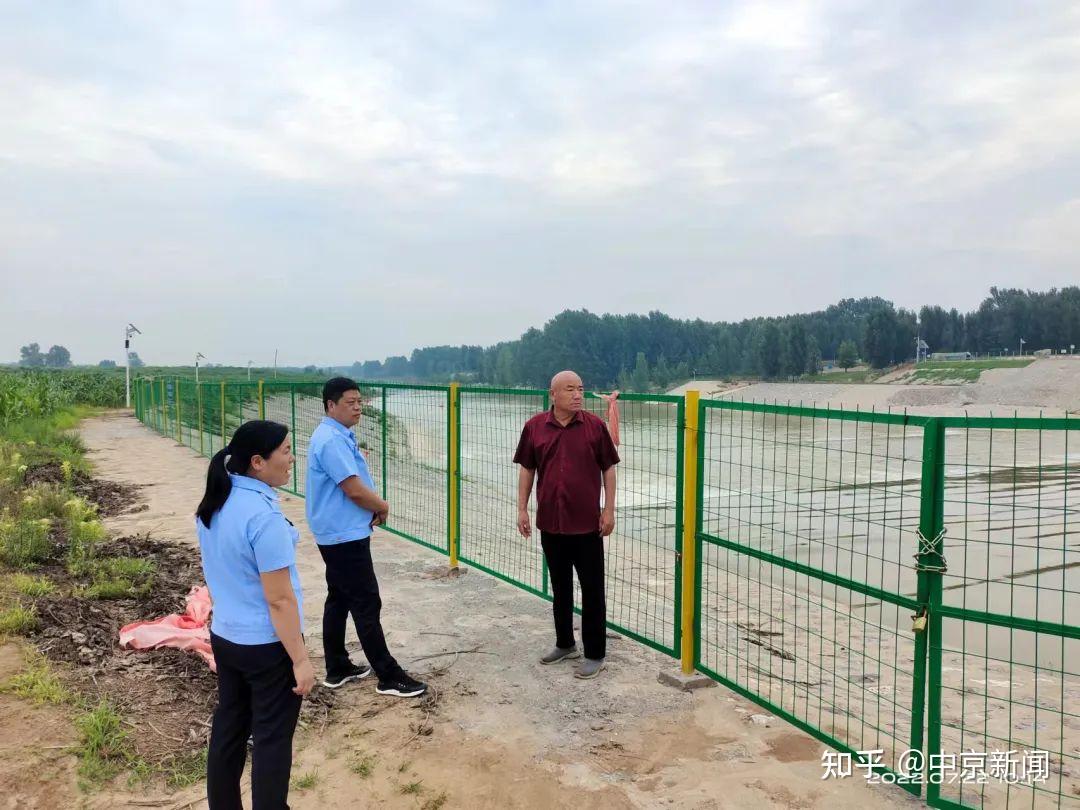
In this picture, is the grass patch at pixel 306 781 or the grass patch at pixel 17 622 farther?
the grass patch at pixel 17 622

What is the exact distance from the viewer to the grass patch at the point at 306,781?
3.42 meters

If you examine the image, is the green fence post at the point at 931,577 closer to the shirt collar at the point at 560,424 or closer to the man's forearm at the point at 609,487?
the man's forearm at the point at 609,487

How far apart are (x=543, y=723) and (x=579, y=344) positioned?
109m

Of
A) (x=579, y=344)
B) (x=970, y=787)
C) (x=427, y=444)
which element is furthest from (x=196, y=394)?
(x=579, y=344)

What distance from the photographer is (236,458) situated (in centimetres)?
259

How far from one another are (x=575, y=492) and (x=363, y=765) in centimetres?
184

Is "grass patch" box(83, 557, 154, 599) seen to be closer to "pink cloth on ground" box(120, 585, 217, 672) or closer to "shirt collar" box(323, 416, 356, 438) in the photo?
"pink cloth on ground" box(120, 585, 217, 672)

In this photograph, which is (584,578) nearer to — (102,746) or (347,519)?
(347,519)

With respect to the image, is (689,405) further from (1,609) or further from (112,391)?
(112,391)

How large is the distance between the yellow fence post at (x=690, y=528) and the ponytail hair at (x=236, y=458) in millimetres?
2574

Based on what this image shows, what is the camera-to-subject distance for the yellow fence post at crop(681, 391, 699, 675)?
4.50 meters

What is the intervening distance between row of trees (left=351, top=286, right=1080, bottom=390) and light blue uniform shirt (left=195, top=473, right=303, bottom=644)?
266 ft

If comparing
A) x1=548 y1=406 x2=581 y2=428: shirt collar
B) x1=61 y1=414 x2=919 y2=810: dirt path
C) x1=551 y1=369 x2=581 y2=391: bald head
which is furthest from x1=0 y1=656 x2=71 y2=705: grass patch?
x1=551 y1=369 x2=581 y2=391: bald head

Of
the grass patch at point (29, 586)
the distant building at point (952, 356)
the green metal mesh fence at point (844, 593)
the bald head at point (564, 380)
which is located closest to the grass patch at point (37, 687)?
the grass patch at point (29, 586)
